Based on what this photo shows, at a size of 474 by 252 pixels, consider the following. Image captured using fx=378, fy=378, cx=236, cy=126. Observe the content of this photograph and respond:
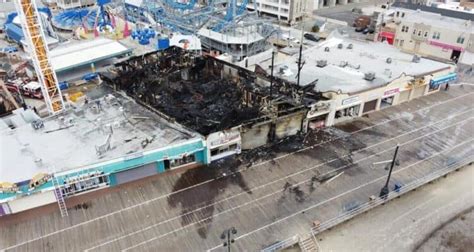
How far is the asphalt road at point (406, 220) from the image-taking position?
A: 29764 millimetres

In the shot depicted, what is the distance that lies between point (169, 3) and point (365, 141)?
56.0 m

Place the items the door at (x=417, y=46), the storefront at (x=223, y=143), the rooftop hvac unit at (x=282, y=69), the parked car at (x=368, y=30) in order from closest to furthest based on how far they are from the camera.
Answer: the storefront at (x=223, y=143) → the rooftop hvac unit at (x=282, y=69) → the door at (x=417, y=46) → the parked car at (x=368, y=30)

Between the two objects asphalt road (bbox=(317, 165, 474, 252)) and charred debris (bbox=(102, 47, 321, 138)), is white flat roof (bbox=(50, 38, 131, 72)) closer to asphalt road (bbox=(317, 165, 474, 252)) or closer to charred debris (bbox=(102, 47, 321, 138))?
charred debris (bbox=(102, 47, 321, 138))

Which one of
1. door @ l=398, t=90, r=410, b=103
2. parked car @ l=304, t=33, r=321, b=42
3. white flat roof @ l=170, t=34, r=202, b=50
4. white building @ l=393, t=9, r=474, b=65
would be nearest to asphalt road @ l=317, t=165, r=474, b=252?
door @ l=398, t=90, r=410, b=103

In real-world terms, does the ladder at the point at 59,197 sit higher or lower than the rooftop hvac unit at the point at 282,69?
lower

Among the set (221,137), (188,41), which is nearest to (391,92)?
(221,137)

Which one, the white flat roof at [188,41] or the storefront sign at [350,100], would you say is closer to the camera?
the storefront sign at [350,100]

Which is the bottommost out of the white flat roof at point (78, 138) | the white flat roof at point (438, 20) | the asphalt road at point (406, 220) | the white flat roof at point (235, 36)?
the asphalt road at point (406, 220)

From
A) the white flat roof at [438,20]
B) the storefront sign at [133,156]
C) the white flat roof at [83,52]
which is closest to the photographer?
the storefront sign at [133,156]

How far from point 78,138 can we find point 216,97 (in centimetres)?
1553

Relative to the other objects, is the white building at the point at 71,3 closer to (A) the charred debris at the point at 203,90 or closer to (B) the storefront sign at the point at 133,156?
(A) the charred debris at the point at 203,90

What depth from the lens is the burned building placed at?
121 feet

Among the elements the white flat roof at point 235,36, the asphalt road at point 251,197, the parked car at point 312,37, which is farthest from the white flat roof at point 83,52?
the parked car at point 312,37

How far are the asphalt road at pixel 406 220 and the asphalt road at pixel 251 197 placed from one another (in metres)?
1.51
